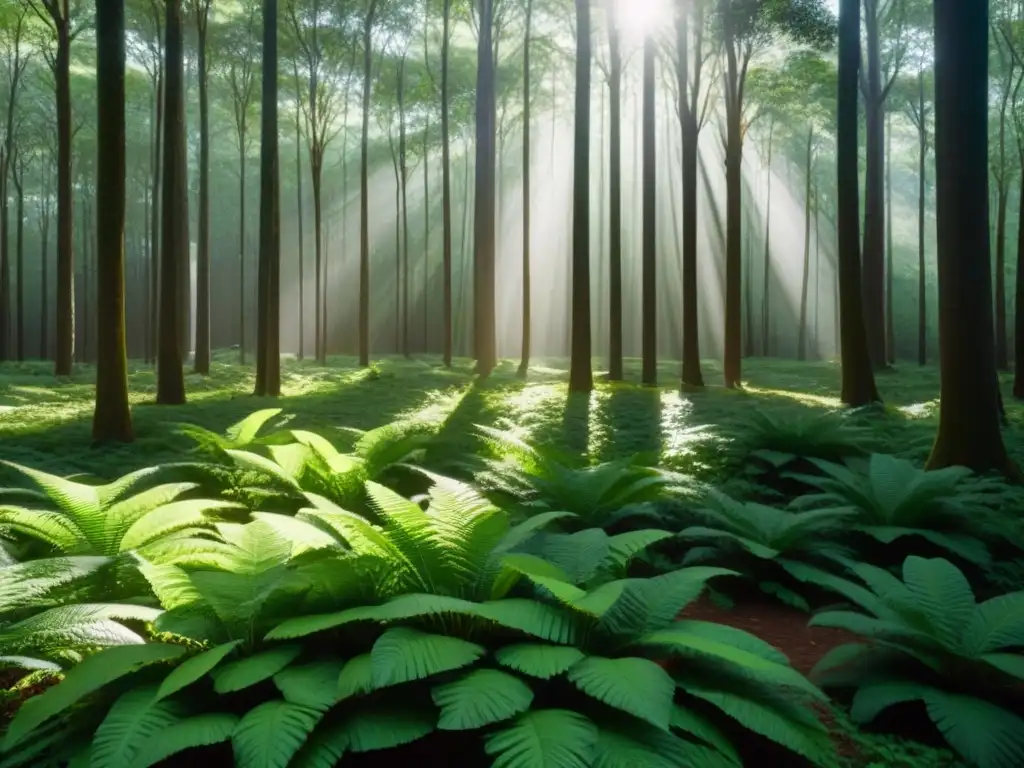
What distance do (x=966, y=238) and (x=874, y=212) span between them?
12679mm

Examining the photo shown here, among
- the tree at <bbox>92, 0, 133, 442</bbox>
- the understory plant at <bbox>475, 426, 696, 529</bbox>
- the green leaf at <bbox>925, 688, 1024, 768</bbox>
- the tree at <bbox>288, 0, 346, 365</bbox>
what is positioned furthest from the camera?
the tree at <bbox>288, 0, 346, 365</bbox>

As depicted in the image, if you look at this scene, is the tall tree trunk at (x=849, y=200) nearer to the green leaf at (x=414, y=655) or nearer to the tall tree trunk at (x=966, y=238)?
the tall tree trunk at (x=966, y=238)

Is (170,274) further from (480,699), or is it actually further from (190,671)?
(480,699)

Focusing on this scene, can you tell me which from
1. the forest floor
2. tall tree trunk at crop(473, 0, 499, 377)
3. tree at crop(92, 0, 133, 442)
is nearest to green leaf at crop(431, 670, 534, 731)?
the forest floor

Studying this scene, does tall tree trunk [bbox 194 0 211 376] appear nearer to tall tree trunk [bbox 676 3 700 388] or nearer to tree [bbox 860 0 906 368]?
tall tree trunk [bbox 676 3 700 388]

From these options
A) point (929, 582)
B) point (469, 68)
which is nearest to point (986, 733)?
point (929, 582)

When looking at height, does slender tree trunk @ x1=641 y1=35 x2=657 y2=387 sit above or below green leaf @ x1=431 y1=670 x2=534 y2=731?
above

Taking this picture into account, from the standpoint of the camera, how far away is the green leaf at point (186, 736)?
2.31 m

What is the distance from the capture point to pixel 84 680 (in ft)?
8.55

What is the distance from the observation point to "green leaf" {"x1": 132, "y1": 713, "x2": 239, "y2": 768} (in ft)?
7.57

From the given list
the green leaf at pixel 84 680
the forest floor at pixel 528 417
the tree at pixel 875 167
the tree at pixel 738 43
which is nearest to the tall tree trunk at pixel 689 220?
the forest floor at pixel 528 417

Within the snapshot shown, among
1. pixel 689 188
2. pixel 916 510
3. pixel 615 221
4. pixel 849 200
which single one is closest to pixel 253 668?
pixel 916 510

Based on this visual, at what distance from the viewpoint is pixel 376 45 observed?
25547 mm

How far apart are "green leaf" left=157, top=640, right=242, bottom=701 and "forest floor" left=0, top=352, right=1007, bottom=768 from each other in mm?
2226
